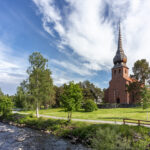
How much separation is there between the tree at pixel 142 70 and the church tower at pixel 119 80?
4995mm

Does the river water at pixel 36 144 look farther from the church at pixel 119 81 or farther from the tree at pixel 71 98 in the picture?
the church at pixel 119 81

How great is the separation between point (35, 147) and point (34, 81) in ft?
44.8

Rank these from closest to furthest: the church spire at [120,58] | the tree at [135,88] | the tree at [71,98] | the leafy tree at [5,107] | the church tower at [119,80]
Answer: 1. the tree at [71,98]
2. the leafy tree at [5,107]
3. the tree at [135,88]
4. the church tower at [119,80]
5. the church spire at [120,58]

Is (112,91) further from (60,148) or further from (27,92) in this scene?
(60,148)

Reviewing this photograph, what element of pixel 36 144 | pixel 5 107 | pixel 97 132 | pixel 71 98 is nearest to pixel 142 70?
pixel 71 98

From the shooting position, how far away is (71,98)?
62.1ft

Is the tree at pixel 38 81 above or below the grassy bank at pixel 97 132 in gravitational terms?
above

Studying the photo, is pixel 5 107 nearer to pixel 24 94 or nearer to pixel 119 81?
pixel 24 94

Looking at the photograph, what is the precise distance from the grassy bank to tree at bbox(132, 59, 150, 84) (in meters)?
36.4

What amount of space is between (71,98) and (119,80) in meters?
37.7

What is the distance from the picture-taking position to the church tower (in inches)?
1937

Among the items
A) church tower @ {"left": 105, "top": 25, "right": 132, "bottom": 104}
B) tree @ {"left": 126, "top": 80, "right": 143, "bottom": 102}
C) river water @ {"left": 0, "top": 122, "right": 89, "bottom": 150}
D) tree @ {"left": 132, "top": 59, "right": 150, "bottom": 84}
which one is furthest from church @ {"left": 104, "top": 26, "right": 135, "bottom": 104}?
river water @ {"left": 0, "top": 122, "right": 89, "bottom": 150}

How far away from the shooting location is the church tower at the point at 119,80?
49.2m

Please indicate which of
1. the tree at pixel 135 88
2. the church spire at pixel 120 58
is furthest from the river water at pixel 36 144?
the church spire at pixel 120 58
